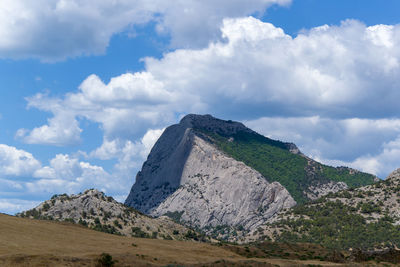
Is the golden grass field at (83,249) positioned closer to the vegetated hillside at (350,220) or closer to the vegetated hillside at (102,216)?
the vegetated hillside at (102,216)

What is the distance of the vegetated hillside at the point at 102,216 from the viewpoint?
4843 inches

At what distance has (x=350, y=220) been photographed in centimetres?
17062

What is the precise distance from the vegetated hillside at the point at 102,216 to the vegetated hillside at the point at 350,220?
45.2 metres

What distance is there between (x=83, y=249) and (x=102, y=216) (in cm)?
5759

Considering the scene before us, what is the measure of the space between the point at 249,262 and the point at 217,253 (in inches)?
555

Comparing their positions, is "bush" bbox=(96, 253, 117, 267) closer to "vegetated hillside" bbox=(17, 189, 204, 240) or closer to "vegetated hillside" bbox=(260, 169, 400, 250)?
"vegetated hillside" bbox=(17, 189, 204, 240)

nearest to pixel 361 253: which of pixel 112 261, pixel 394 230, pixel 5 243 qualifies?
pixel 112 261

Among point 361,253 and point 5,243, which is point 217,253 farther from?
point 5,243

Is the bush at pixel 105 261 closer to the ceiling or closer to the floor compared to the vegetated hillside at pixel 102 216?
closer to the floor

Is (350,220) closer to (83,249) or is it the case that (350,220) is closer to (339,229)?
(339,229)

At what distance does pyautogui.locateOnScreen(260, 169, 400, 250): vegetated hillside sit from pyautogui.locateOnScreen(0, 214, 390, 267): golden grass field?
79.5 m

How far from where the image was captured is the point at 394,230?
519ft

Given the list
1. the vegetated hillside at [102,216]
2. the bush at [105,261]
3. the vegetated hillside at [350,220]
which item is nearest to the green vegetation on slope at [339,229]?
the vegetated hillside at [350,220]

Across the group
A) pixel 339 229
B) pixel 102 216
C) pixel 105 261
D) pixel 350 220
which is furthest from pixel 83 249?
pixel 350 220
